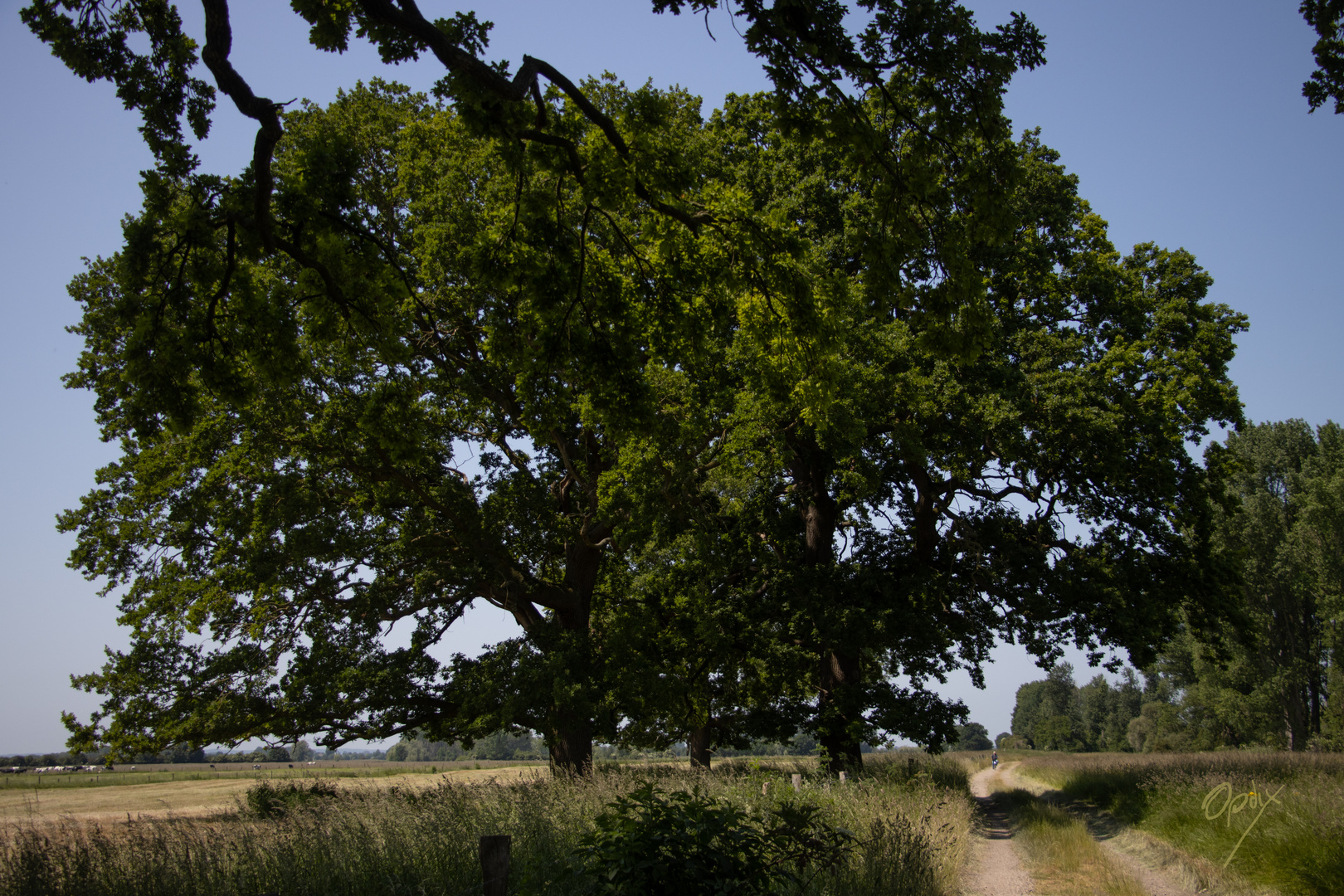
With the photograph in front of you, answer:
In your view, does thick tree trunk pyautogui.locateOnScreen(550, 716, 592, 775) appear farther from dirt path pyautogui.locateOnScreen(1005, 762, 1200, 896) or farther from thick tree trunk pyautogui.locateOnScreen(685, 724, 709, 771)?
dirt path pyautogui.locateOnScreen(1005, 762, 1200, 896)

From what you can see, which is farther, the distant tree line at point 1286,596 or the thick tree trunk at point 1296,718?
the thick tree trunk at point 1296,718

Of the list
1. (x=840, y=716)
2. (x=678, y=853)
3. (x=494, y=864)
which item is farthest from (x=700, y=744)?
(x=678, y=853)

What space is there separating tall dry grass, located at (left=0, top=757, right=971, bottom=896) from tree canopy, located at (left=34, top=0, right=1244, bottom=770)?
4.31 m

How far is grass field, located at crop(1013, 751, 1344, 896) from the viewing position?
833 cm

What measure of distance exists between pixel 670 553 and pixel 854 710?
7.12 meters

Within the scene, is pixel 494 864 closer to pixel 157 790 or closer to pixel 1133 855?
pixel 1133 855

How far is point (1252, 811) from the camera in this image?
1064cm

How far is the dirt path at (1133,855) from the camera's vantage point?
9.39 m

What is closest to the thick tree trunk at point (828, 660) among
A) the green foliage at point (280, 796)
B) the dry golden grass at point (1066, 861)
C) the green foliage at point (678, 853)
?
the dry golden grass at point (1066, 861)

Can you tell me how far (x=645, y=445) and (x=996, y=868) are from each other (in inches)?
339

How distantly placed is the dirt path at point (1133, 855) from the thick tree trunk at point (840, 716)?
490cm

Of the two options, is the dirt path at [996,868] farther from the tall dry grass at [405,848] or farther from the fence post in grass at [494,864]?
the fence post in grass at [494,864]

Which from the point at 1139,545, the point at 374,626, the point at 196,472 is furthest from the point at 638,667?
the point at 1139,545

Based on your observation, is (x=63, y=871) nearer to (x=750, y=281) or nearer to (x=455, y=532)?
(x=750, y=281)
